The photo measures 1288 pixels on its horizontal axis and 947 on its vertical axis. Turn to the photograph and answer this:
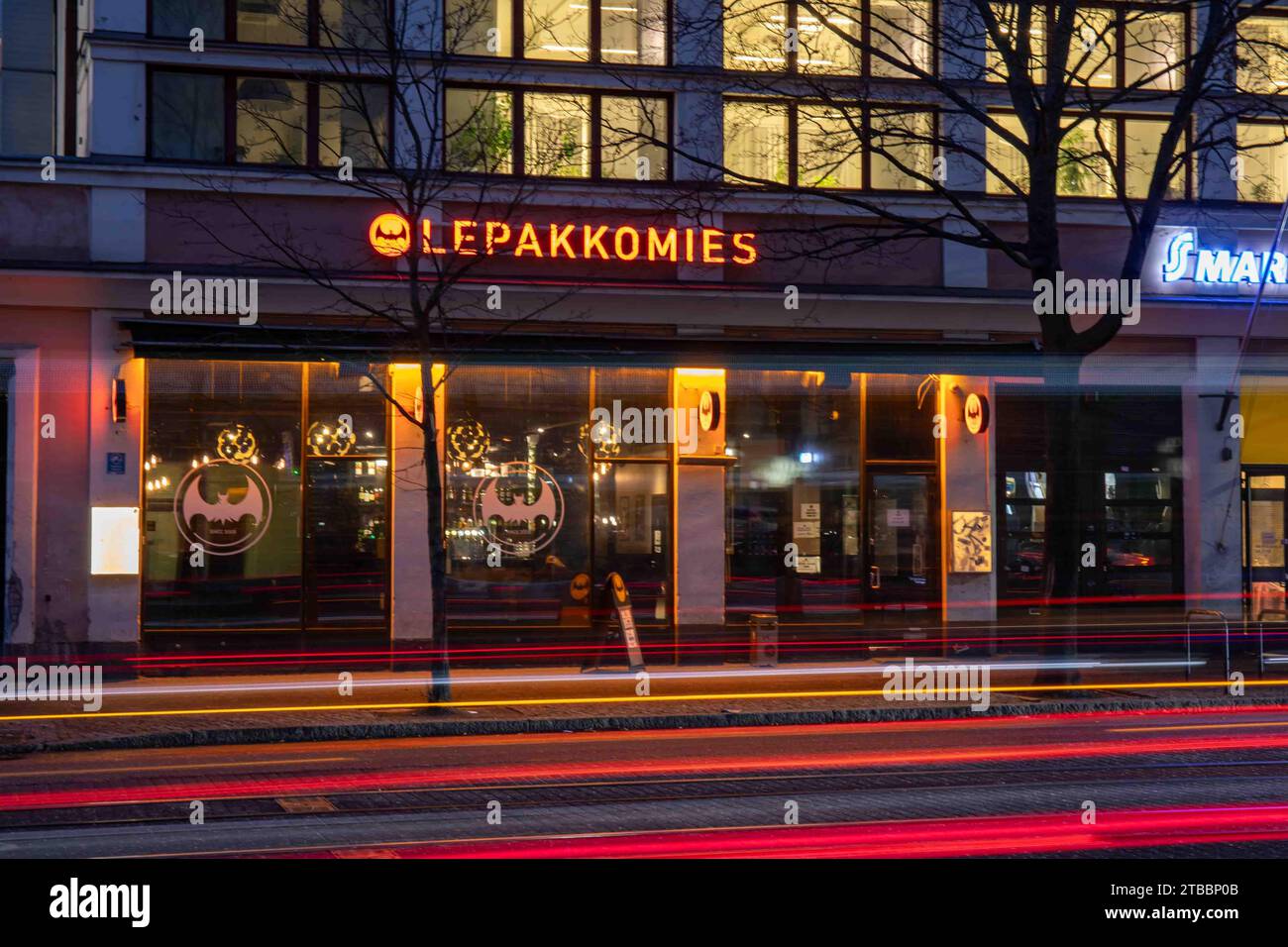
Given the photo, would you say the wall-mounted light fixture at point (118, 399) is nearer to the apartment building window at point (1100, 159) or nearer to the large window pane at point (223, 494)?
the large window pane at point (223, 494)

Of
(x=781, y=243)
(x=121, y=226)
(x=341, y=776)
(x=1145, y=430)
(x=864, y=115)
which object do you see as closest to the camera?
(x=341, y=776)

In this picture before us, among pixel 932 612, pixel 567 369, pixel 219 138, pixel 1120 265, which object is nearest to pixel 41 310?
pixel 219 138

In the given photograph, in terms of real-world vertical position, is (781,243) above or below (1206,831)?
above

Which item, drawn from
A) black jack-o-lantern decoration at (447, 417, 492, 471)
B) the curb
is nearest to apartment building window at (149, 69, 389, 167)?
black jack-o-lantern decoration at (447, 417, 492, 471)

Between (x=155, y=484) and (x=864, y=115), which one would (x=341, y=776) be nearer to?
(x=155, y=484)

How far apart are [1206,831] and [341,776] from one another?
647 cm

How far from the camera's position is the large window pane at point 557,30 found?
21.7 metres

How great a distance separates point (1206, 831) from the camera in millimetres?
9320

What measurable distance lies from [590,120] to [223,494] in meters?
7.24

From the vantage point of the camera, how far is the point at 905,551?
22.9 meters
